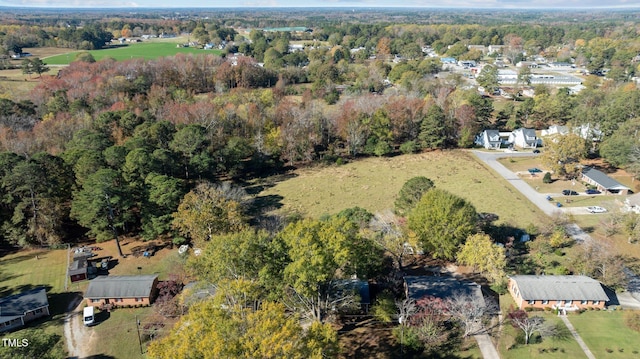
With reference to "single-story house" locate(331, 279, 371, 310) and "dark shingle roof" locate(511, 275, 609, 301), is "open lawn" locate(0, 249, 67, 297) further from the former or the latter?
"dark shingle roof" locate(511, 275, 609, 301)

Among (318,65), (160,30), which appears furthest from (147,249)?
(160,30)

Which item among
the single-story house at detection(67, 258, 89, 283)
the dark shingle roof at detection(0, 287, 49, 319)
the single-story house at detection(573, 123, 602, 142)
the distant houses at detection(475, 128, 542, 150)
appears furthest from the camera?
the distant houses at detection(475, 128, 542, 150)

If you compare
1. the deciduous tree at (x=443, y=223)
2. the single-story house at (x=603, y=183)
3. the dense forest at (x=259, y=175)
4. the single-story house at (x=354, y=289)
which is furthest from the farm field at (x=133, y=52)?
the single-story house at (x=603, y=183)

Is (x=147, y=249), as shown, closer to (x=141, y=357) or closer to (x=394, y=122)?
(x=141, y=357)

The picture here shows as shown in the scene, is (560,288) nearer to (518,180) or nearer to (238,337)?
(238,337)

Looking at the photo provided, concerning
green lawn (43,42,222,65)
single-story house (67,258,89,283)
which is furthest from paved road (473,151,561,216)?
green lawn (43,42,222,65)

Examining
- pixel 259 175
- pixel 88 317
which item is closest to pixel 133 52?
pixel 259 175

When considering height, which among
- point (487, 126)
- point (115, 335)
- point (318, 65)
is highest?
point (318, 65)
